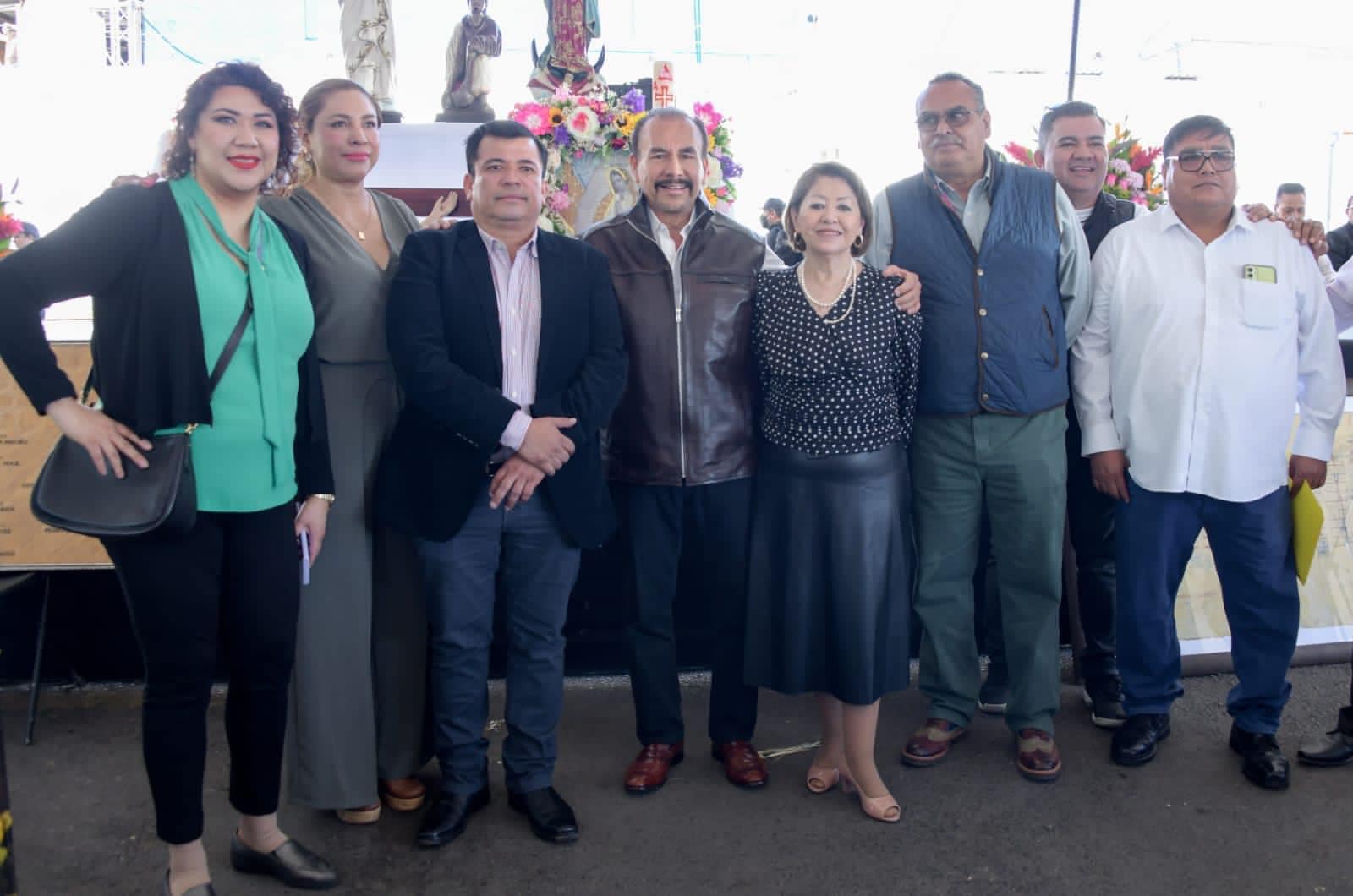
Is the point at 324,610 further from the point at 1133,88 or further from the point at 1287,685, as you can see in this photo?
the point at 1133,88

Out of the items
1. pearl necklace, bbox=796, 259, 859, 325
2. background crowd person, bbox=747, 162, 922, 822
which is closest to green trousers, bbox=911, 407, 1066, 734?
background crowd person, bbox=747, 162, 922, 822

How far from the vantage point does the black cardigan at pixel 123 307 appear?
5.27 feet

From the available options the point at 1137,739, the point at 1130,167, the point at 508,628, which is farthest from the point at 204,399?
the point at 1130,167

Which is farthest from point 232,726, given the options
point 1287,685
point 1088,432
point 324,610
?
point 1287,685

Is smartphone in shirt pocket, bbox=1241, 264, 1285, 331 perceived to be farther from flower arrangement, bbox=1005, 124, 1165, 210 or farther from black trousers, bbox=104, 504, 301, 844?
black trousers, bbox=104, 504, 301, 844

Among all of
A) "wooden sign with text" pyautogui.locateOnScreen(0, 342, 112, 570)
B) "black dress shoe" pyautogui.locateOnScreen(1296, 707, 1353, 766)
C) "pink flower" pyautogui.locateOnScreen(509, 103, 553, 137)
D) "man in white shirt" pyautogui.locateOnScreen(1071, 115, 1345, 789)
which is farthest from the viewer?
"pink flower" pyautogui.locateOnScreen(509, 103, 553, 137)

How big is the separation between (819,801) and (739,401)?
3.14ft

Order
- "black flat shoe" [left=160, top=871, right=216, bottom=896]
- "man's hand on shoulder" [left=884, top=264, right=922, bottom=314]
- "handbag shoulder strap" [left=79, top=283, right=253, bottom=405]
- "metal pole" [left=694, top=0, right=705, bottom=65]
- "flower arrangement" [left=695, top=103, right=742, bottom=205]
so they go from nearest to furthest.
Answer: "handbag shoulder strap" [left=79, top=283, right=253, bottom=405]
"black flat shoe" [left=160, top=871, right=216, bottom=896]
"man's hand on shoulder" [left=884, top=264, right=922, bottom=314]
"flower arrangement" [left=695, top=103, right=742, bottom=205]
"metal pole" [left=694, top=0, right=705, bottom=65]

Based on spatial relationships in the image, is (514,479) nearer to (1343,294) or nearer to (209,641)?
(209,641)

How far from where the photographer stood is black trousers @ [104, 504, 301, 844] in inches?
66.0

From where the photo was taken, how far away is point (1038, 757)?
2436 millimetres

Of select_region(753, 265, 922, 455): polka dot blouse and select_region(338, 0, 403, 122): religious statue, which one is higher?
select_region(338, 0, 403, 122): religious statue

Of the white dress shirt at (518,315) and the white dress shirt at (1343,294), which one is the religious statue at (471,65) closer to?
the white dress shirt at (518,315)

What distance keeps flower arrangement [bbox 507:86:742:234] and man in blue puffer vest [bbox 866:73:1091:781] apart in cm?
82
